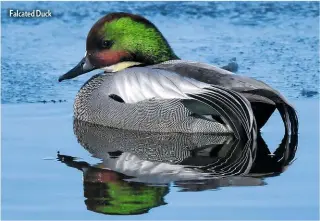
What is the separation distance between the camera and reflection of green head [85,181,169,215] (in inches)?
290

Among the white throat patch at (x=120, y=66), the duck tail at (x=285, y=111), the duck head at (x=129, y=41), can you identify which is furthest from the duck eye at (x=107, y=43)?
the duck tail at (x=285, y=111)

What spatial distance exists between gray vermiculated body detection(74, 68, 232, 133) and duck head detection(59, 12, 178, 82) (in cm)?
38

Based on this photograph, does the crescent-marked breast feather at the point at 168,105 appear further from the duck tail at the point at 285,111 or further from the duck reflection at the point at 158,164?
the duck tail at the point at 285,111

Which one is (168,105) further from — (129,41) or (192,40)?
(192,40)

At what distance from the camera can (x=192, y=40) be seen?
13656mm

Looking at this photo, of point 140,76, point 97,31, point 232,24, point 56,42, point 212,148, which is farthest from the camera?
point 232,24

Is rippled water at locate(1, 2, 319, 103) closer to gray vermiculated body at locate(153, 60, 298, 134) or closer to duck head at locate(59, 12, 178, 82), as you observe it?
duck head at locate(59, 12, 178, 82)

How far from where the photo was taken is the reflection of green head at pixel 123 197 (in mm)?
7375

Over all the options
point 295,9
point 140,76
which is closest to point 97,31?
point 140,76

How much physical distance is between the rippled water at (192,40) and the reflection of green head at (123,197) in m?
3.44

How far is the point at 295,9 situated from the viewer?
15219 millimetres

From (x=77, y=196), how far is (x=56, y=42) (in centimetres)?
611

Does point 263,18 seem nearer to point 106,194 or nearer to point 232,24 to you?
point 232,24

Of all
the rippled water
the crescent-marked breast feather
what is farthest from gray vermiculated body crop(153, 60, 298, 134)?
the rippled water
